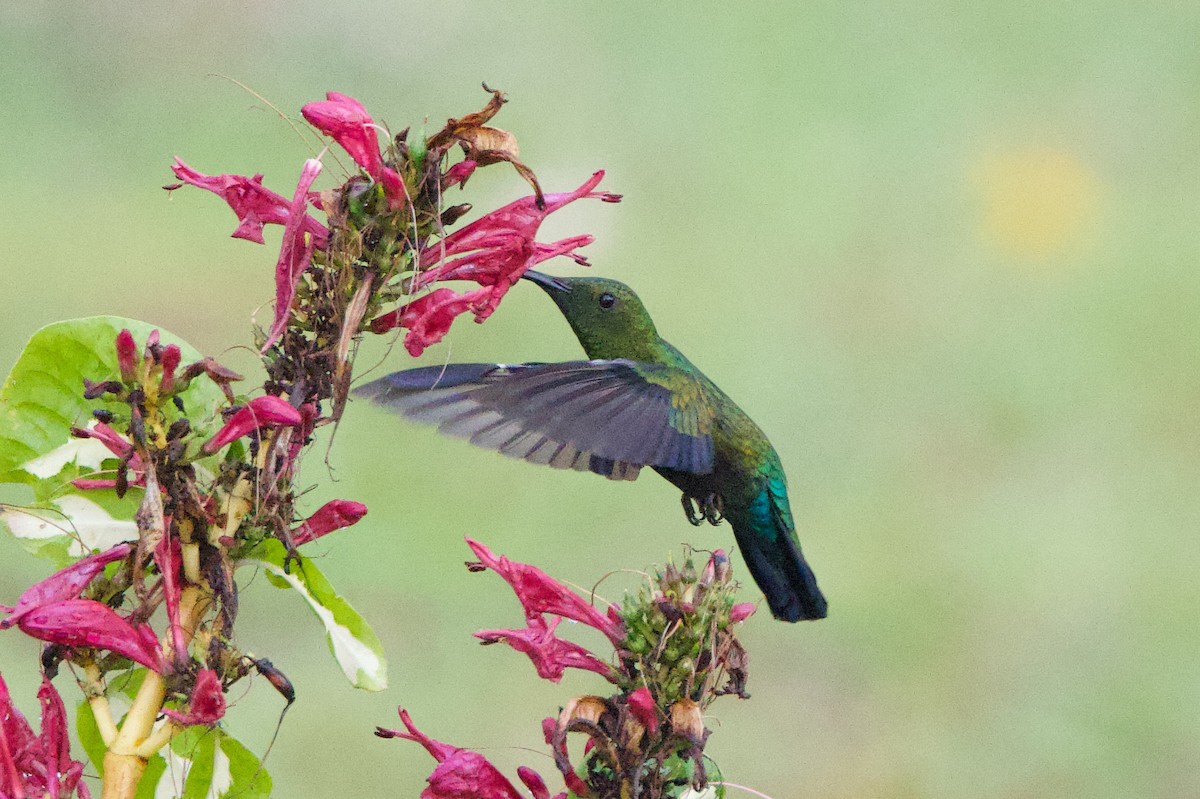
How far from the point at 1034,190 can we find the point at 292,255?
6.20m

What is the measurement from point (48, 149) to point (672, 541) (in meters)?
3.28

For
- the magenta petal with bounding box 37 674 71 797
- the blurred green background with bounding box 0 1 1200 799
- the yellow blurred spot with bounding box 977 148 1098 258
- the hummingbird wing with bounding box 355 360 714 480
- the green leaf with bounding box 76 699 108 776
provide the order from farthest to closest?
1. the yellow blurred spot with bounding box 977 148 1098 258
2. the blurred green background with bounding box 0 1 1200 799
3. the hummingbird wing with bounding box 355 360 714 480
4. the green leaf with bounding box 76 699 108 776
5. the magenta petal with bounding box 37 674 71 797

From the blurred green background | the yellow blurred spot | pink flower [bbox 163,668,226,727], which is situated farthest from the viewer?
the yellow blurred spot

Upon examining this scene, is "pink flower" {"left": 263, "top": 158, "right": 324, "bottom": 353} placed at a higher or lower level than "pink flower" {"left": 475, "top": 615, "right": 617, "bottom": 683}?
higher

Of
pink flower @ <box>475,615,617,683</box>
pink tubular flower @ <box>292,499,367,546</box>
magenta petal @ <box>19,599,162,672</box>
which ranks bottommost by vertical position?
magenta petal @ <box>19,599,162,672</box>

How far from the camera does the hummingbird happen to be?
80.7 inches

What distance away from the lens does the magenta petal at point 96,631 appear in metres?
1.19

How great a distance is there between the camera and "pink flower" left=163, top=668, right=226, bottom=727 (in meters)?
1.17

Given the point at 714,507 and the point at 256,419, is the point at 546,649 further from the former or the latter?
the point at 714,507

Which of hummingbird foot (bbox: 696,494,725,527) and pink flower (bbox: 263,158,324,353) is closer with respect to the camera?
pink flower (bbox: 263,158,324,353)

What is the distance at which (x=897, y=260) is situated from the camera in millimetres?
6621

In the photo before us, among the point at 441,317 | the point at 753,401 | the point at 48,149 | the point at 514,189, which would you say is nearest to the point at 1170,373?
the point at 753,401

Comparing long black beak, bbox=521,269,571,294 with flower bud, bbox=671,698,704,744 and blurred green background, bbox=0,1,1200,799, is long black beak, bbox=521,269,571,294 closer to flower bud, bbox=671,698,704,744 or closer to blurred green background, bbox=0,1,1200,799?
blurred green background, bbox=0,1,1200,799

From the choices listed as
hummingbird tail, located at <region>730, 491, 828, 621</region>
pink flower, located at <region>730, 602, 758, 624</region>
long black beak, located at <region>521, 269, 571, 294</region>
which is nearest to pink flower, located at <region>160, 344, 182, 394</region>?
pink flower, located at <region>730, 602, 758, 624</region>
